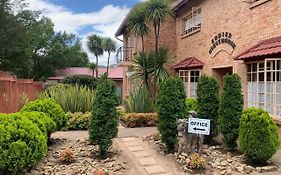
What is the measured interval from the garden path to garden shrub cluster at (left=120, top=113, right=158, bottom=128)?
6.28 ft

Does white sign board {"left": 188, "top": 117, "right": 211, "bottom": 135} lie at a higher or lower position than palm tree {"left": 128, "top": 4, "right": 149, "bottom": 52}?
lower

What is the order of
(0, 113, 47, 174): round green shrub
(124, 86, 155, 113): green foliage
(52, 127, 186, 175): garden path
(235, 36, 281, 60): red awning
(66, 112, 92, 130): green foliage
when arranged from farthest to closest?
(124, 86, 155, 113): green foliage → (66, 112, 92, 130): green foliage → (235, 36, 281, 60): red awning → (52, 127, 186, 175): garden path → (0, 113, 47, 174): round green shrub

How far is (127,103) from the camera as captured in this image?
14.7 meters

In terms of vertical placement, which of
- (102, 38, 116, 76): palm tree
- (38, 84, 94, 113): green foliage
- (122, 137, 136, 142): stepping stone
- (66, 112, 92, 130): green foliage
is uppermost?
(102, 38, 116, 76): palm tree

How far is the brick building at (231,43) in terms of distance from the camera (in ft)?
32.3

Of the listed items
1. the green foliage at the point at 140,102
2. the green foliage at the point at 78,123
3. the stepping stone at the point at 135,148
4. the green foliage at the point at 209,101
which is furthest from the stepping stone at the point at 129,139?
the green foliage at the point at 140,102

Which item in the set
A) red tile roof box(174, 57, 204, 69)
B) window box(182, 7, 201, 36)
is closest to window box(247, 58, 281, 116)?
red tile roof box(174, 57, 204, 69)

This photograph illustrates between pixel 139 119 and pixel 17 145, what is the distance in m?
7.81

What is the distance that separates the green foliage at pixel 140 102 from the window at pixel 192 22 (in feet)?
15.1

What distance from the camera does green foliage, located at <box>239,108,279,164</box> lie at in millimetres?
7016

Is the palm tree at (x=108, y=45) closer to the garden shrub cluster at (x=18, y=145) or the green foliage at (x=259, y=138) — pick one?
the green foliage at (x=259, y=138)

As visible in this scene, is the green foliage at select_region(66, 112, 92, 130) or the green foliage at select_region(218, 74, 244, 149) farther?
the green foliage at select_region(66, 112, 92, 130)

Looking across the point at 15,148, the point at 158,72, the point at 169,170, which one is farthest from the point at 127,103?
the point at 15,148

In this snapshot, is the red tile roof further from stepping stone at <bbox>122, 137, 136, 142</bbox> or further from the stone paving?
the stone paving
